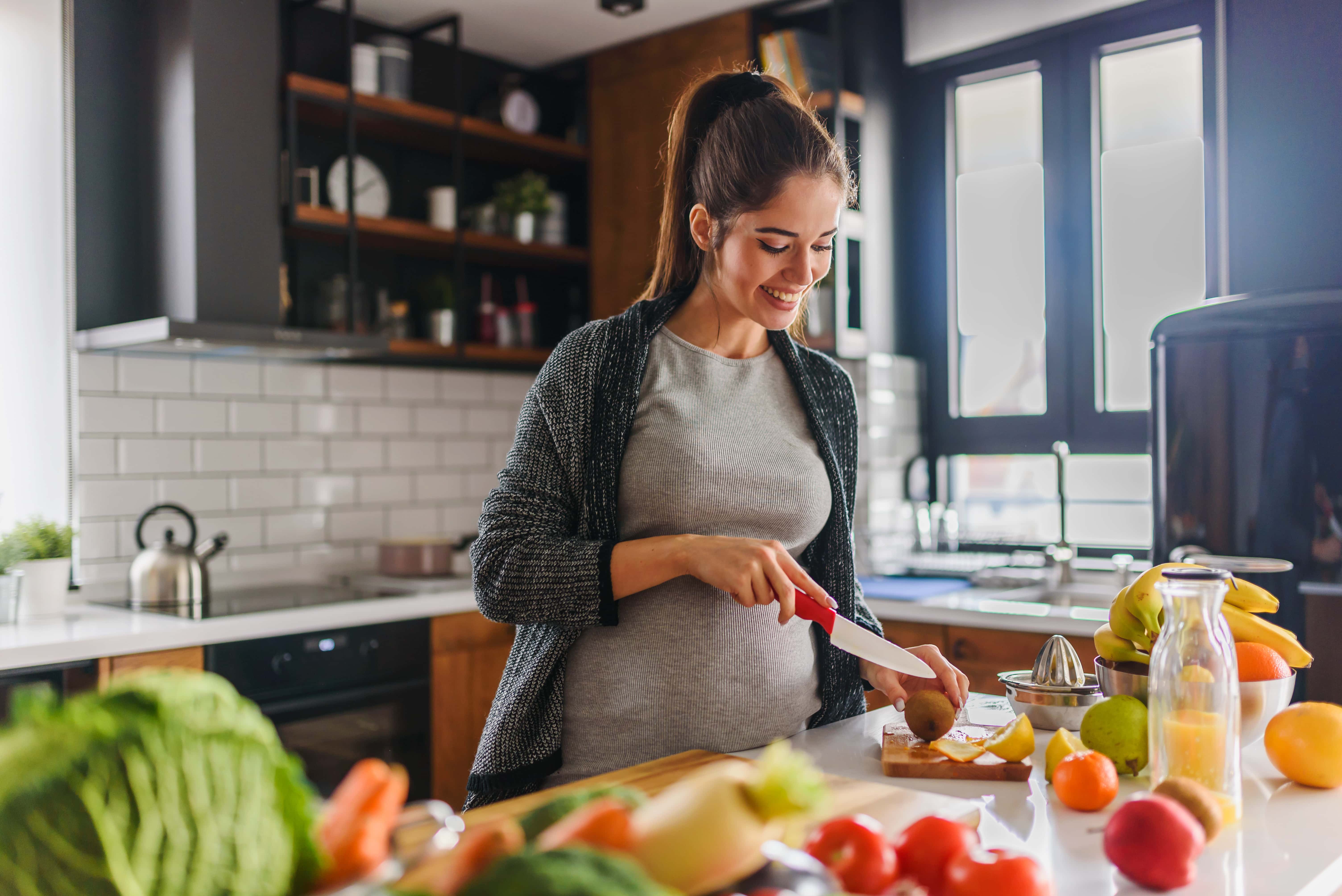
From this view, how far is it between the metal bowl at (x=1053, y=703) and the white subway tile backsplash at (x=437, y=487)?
2.53 metres

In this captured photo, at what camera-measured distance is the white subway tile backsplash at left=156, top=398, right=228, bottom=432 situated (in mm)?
2936

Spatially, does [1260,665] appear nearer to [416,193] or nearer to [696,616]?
[696,616]

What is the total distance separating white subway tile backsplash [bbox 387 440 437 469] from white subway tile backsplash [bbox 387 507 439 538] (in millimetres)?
141

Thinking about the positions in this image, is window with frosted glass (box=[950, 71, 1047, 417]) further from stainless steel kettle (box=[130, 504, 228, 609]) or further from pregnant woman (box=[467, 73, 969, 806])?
stainless steel kettle (box=[130, 504, 228, 609])

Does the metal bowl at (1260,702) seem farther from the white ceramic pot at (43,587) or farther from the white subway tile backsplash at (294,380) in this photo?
the white subway tile backsplash at (294,380)

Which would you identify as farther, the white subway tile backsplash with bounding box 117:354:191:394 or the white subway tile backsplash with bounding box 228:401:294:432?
the white subway tile backsplash with bounding box 228:401:294:432

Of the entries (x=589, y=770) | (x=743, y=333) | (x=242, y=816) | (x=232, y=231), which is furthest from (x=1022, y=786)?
(x=232, y=231)

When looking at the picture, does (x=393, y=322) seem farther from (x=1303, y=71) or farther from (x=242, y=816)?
(x=242, y=816)

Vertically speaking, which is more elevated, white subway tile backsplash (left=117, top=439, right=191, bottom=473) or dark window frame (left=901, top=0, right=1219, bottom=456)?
dark window frame (left=901, top=0, right=1219, bottom=456)

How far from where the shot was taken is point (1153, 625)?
4.03ft

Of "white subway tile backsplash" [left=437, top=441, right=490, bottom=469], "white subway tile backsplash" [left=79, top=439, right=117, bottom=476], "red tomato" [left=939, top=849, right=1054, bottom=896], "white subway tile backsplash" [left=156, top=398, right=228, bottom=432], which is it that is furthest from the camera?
"white subway tile backsplash" [left=437, top=441, right=490, bottom=469]

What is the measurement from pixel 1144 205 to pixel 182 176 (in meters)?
2.69

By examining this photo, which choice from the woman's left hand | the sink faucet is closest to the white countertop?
the woman's left hand

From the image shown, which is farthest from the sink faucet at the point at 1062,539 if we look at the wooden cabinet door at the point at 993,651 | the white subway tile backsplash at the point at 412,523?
the white subway tile backsplash at the point at 412,523
